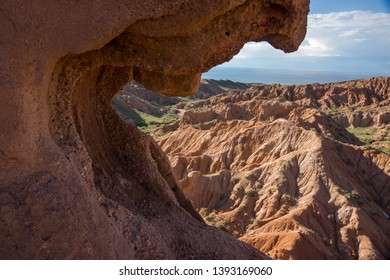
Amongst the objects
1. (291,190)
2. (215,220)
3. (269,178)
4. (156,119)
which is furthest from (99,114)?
(156,119)

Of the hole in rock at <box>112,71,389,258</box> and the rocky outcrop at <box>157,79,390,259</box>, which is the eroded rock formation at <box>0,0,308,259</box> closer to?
the hole in rock at <box>112,71,389,258</box>

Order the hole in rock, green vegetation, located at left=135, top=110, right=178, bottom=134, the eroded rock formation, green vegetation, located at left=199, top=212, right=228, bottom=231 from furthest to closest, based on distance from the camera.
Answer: green vegetation, located at left=135, top=110, right=178, bottom=134
green vegetation, located at left=199, top=212, right=228, bottom=231
the hole in rock
the eroded rock formation

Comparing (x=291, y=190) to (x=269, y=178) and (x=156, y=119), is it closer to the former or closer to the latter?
(x=269, y=178)

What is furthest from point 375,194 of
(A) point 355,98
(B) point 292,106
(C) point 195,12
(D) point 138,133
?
(A) point 355,98

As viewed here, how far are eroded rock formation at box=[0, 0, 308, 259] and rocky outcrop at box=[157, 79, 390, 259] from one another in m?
9.01

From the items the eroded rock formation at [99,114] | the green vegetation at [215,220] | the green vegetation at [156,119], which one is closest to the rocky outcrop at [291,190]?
the green vegetation at [215,220]

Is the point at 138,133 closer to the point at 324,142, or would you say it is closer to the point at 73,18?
the point at 73,18

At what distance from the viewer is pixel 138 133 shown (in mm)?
7273

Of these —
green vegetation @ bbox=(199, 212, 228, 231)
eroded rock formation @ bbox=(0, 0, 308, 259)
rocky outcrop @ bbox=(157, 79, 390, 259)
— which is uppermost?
eroded rock formation @ bbox=(0, 0, 308, 259)

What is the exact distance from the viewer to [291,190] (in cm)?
2091

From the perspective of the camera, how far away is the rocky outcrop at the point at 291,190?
57.5ft

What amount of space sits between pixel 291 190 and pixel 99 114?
15.4 metres

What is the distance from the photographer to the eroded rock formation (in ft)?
13.7

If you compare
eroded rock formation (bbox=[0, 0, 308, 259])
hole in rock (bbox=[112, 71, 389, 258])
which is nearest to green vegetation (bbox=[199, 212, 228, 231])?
hole in rock (bbox=[112, 71, 389, 258])
